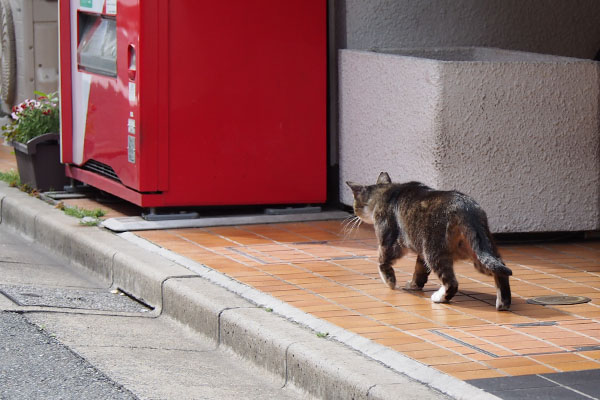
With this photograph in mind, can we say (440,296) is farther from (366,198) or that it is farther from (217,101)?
(217,101)

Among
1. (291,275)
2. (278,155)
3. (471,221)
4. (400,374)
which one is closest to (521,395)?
(400,374)

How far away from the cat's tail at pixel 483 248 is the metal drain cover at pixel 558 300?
0.44 meters

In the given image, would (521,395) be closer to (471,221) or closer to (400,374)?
(400,374)

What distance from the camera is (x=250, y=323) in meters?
5.20

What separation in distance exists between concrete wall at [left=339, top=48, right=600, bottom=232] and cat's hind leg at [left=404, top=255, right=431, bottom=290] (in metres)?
1.14

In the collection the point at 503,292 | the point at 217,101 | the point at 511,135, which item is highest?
the point at 217,101

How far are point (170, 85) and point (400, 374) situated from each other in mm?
3819

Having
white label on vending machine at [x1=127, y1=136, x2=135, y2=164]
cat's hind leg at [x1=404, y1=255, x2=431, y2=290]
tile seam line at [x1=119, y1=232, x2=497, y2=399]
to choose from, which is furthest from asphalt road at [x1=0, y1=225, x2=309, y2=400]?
white label on vending machine at [x1=127, y1=136, x2=135, y2=164]

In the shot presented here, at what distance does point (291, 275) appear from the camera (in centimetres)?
620

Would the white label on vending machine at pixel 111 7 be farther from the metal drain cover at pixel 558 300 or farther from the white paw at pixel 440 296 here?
the metal drain cover at pixel 558 300

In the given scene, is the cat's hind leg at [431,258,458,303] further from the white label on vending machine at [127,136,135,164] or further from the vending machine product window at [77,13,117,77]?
the vending machine product window at [77,13,117,77]

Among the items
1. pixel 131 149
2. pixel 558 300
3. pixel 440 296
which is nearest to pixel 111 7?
pixel 131 149

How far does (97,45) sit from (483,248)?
4.33m

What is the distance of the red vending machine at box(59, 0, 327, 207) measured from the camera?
299 inches
